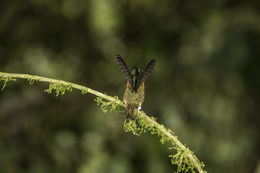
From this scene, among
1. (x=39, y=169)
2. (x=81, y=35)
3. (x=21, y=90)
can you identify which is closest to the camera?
(x=39, y=169)

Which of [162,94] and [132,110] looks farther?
[162,94]

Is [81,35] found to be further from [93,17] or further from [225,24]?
[225,24]

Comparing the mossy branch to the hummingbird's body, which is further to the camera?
the hummingbird's body

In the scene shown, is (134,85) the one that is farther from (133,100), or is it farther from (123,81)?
(123,81)

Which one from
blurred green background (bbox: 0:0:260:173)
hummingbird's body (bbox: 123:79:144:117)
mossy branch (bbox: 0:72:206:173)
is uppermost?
blurred green background (bbox: 0:0:260:173)

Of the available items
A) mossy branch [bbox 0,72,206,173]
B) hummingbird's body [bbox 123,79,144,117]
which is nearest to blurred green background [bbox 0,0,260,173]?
hummingbird's body [bbox 123,79,144,117]

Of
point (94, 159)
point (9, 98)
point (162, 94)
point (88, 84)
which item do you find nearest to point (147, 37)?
point (162, 94)

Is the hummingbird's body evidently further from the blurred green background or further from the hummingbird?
the blurred green background
